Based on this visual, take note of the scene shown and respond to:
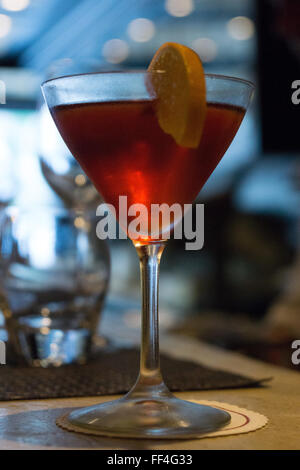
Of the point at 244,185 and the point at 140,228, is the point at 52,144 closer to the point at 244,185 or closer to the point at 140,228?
the point at 140,228

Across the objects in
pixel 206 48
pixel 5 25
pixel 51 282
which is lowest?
pixel 51 282

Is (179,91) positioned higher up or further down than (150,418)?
higher up

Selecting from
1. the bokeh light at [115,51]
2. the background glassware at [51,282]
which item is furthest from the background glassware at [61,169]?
the bokeh light at [115,51]

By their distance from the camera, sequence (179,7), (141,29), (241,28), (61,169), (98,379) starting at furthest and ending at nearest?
(141,29), (179,7), (241,28), (61,169), (98,379)

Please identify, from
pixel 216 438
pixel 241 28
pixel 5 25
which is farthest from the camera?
pixel 5 25

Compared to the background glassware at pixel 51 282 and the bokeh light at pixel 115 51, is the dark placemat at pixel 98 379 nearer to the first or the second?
the background glassware at pixel 51 282

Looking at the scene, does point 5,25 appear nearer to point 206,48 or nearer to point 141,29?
point 141,29

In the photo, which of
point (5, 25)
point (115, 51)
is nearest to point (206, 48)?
point (115, 51)
